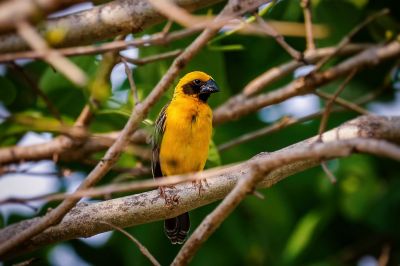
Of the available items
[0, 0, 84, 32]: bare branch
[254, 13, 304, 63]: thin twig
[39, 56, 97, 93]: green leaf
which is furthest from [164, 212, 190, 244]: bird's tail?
[0, 0, 84, 32]: bare branch

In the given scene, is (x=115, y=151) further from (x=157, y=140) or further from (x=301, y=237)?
(x=301, y=237)

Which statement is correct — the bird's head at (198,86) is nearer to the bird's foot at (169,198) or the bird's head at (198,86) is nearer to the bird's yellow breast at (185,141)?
the bird's yellow breast at (185,141)

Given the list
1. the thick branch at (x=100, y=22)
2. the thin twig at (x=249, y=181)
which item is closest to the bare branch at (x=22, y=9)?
the thin twig at (x=249, y=181)

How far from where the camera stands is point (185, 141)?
5.61m

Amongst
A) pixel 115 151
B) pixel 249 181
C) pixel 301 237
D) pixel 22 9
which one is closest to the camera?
pixel 22 9

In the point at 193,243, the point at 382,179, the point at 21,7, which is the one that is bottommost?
the point at 193,243

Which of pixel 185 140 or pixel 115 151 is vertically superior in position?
pixel 185 140

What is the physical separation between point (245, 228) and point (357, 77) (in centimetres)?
196

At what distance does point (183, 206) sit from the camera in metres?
4.35

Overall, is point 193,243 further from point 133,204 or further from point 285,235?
point 285,235

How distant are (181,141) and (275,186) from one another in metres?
1.24

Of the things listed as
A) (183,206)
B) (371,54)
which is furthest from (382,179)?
(183,206)

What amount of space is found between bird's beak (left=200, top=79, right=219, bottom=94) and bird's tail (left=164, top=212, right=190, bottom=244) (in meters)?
1.04

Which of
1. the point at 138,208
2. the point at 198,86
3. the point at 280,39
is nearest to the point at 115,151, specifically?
the point at 138,208
